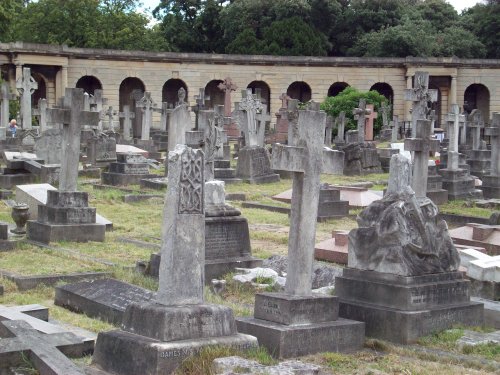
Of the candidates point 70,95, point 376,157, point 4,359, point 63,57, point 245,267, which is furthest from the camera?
point 63,57

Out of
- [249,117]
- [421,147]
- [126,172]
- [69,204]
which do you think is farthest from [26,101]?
[421,147]

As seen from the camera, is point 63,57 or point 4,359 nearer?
point 4,359

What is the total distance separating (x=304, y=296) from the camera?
8.18m

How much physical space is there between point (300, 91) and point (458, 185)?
100ft

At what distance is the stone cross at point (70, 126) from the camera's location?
555 inches

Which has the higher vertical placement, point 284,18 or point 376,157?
point 284,18

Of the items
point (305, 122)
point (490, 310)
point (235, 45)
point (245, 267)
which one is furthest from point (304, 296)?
point (235, 45)

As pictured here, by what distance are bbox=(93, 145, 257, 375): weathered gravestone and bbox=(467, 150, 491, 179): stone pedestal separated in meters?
20.4

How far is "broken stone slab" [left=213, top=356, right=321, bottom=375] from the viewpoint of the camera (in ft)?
21.2

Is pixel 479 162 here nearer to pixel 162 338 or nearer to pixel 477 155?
pixel 477 155

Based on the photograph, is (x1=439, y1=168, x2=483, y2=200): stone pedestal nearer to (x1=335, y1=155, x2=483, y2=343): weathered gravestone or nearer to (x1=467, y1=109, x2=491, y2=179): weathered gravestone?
(x1=467, y1=109, x2=491, y2=179): weathered gravestone

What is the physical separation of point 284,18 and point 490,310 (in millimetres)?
46767

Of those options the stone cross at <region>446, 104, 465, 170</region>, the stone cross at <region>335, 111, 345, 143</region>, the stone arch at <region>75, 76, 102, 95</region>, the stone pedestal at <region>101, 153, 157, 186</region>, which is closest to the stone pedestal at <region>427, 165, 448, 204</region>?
the stone cross at <region>446, 104, 465, 170</region>

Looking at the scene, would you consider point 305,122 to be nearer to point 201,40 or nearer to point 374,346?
point 374,346
